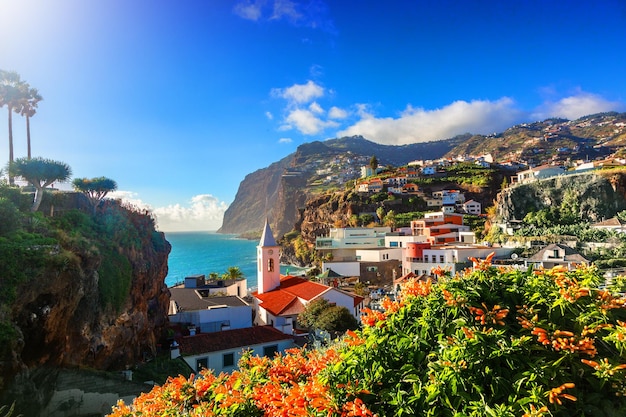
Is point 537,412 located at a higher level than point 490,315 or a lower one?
lower

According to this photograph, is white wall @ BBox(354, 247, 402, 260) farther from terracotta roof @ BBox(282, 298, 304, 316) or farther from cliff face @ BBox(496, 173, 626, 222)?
terracotta roof @ BBox(282, 298, 304, 316)

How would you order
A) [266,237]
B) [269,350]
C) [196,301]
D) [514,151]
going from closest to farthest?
[269,350]
[196,301]
[266,237]
[514,151]

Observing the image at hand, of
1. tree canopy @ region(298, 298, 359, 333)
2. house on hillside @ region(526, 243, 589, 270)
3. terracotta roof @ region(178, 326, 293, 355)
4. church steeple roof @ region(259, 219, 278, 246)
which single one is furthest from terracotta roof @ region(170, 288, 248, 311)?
house on hillside @ region(526, 243, 589, 270)

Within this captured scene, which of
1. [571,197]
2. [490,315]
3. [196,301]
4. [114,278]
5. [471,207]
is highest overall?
[571,197]

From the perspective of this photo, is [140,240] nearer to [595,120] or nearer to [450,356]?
[450,356]

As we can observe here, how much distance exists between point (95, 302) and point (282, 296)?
18.0 meters

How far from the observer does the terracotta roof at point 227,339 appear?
17.8 metres

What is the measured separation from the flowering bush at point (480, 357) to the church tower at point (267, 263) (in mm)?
27484

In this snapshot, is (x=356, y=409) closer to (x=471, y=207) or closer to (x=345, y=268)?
(x=345, y=268)

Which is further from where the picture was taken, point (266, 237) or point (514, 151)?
point (514, 151)

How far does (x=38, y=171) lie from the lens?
15.1 metres

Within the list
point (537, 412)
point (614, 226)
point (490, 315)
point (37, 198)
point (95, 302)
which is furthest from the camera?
point (614, 226)

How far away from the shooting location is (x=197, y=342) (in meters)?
18.4

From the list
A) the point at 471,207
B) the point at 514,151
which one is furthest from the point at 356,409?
the point at 514,151
